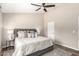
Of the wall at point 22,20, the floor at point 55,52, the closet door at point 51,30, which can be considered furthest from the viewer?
the closet door at point 51,30

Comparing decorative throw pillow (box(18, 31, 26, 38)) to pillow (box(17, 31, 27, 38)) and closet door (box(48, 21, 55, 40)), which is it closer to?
pillow (box(17, 31, 27, 38))

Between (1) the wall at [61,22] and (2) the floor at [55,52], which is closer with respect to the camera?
(2) the floor at [55,52]

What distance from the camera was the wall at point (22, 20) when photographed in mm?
1573

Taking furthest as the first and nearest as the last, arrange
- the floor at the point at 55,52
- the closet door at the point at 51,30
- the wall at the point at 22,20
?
the closet door at the point at 51,30
the wall at the point at 22,20
the floor at the point at 55,52

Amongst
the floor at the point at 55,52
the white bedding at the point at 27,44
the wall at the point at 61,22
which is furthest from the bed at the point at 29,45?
the wall at the point at 61,22

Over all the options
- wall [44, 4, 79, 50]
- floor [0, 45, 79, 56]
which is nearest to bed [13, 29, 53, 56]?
floor [0, 45, 79, 56]

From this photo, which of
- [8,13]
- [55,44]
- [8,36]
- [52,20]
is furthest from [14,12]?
[55,44]

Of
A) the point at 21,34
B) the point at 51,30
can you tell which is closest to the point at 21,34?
the point at 21,34

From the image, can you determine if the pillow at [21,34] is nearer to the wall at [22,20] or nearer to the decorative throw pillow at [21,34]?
the decorative throw pillow at [21,34]

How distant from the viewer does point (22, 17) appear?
1671 mm

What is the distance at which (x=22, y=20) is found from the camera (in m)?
1.67

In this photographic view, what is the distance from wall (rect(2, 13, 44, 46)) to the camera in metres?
1.57

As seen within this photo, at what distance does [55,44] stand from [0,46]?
3.59ft

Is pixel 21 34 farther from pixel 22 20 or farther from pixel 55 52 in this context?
pixel 55 52
